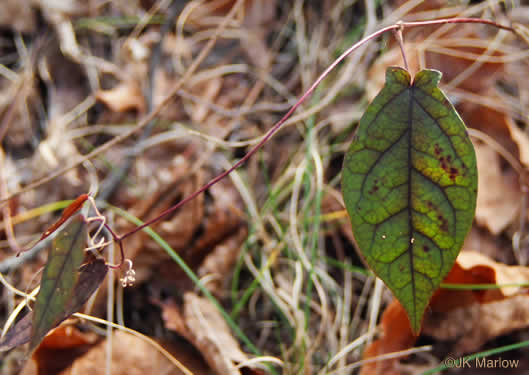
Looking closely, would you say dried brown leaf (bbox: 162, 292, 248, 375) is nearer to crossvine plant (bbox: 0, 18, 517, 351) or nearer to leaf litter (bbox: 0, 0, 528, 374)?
leaf litter (bbox: 0, 0, 528, 374)

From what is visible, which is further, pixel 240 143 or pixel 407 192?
pixel 240 143

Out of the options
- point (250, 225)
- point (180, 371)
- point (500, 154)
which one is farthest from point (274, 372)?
→ point (500, 154)

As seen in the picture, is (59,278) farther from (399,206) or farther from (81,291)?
(399,206)


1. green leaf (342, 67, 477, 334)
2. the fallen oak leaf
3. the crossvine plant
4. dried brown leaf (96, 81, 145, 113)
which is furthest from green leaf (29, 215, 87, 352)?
dried brown leaf (96, 81, 145, 113)

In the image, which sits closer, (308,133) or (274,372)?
(274,372)

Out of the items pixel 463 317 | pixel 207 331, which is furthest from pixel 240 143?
pixel 463 317

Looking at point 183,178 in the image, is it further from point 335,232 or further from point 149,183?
point 335,232

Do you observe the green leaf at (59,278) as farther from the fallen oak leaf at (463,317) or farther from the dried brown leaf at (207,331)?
the fallen oak leaf at (463,317)
